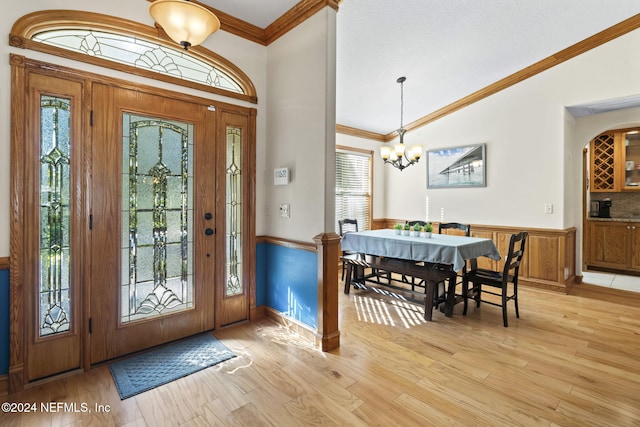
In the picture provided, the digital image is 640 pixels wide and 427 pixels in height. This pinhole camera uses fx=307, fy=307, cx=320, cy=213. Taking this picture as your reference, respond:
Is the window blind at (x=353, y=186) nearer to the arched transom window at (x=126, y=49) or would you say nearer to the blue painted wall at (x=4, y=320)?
the arched transom window at (x=126, y=49)

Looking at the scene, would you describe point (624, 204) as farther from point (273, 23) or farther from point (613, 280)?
point (273, 23)

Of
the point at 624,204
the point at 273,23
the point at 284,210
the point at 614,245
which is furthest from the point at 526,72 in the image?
the point at 284,210

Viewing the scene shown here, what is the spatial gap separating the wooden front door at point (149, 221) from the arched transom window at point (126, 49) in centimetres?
25

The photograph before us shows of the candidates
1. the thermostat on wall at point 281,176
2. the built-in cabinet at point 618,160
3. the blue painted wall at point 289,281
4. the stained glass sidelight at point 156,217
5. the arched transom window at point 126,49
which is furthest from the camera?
the built-in cabinet at point 618,160

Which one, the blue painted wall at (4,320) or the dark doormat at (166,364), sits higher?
the blue painted wall at (4,320)

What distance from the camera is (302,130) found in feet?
9.46

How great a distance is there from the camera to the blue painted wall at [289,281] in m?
2.82

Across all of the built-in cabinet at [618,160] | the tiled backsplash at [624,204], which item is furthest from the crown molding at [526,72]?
the tiled backsplash at [624,204]

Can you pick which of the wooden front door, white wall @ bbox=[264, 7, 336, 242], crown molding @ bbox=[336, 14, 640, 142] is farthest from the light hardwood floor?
crown molding @ bbox=[336, 14, 640, 142]

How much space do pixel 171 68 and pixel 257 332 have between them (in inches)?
102

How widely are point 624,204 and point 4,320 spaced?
342 inches

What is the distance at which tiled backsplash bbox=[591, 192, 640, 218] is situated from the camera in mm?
5629

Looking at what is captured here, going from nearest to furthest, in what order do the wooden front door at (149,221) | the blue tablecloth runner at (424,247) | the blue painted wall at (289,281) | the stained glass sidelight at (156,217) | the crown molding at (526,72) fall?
the wooden front door at (149,221) < the stained glass sidelight at (156,217) < the blue painted wall at (289,281) < the blue tablecloth runner at (424,247) < the crown molding at (526,72)

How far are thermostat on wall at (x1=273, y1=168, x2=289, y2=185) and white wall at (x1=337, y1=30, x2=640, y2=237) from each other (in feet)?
12.1
